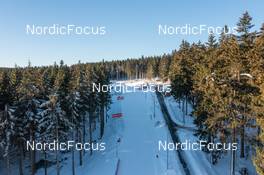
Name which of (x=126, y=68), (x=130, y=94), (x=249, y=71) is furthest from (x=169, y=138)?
(x=126, y=68)

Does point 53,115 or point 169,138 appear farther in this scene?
point 169,138

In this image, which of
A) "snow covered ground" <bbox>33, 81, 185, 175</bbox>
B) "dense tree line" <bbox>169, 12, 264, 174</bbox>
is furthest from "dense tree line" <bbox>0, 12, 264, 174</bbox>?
"snow covered ground" <bbox>33, 81, 185, 175</bbox>

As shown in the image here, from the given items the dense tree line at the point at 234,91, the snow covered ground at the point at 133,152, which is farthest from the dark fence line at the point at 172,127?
the dense tree line at the point at 234,91

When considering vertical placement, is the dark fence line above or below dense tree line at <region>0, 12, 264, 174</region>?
below

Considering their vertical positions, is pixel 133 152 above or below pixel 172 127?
below

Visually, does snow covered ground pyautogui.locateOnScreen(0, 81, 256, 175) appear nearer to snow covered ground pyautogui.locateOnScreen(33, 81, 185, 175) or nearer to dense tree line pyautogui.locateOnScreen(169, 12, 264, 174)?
snow covered ground pyautogui.locateOnScreen(33, 81, 185, 175)

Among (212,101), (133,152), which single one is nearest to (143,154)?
(133,152)

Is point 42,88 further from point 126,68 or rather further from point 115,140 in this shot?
point 126,68

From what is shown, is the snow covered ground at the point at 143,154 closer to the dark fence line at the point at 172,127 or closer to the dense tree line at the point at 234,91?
the dark fence line at the point at 172,127

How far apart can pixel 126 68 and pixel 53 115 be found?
156 meters

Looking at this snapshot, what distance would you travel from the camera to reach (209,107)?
3716 cm

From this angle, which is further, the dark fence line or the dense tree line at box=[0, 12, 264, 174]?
the dark fence line

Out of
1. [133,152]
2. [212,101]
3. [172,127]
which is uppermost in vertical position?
[212,101]

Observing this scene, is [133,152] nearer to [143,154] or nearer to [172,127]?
[143,154]
